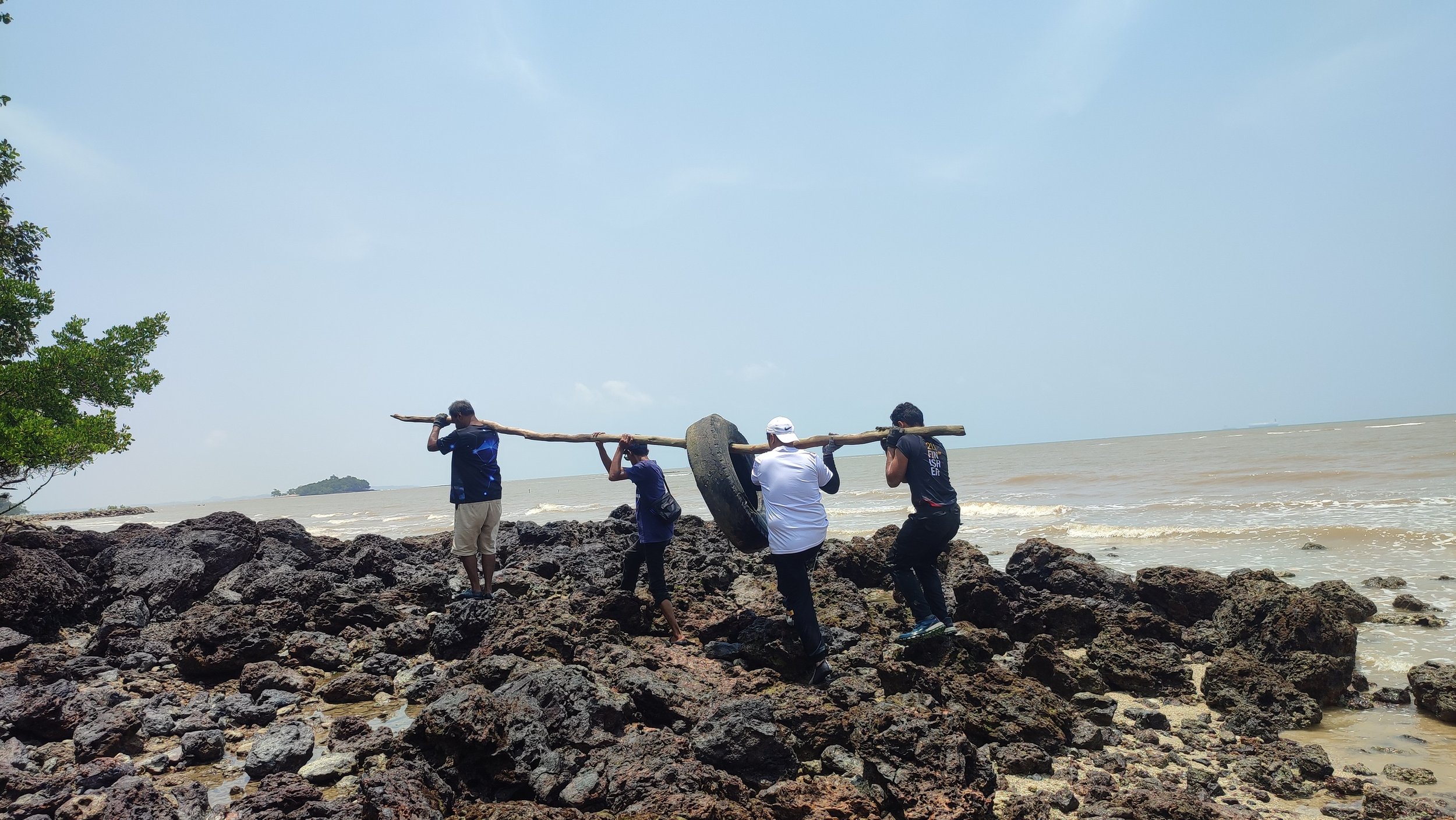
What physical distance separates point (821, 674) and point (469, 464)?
4.51m

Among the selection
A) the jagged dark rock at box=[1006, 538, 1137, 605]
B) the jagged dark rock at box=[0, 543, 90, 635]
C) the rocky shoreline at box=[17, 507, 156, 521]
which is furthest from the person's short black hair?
the rocky shoreline at box=[17, 507, 156, 521]

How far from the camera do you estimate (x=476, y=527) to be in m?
7.95

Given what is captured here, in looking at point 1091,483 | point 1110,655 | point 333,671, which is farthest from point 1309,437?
point 333,671

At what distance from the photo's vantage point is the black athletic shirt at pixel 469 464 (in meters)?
7.86

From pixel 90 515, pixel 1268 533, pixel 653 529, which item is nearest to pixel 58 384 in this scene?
pixel 653 529

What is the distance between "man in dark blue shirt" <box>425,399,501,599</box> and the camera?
7859 millimetres

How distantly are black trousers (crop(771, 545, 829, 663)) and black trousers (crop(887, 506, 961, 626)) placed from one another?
99 centimetres

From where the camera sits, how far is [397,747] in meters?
4.39

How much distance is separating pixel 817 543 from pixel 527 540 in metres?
7.56

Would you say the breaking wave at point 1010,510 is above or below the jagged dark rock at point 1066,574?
below

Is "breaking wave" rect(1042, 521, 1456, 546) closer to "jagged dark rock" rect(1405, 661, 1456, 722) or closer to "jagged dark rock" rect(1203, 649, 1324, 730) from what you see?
"jagged dark rock" rect(1405, 661, 1456, 722)

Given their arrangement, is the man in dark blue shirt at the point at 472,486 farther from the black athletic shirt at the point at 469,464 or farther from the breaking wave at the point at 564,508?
the breaking wave at the point at 564,508

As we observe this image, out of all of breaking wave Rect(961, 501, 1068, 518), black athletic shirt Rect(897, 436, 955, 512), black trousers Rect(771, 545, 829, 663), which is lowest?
breaking wave Rect(961, 501, 1068, 518)

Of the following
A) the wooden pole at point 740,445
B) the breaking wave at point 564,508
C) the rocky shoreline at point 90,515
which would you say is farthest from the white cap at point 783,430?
the rocky shoreline at point 90,515
